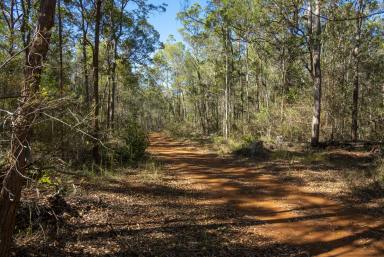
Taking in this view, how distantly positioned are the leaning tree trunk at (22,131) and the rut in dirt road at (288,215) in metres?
3.74

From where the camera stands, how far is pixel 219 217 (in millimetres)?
7559

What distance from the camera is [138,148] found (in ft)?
47.4

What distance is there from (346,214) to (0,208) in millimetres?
6873

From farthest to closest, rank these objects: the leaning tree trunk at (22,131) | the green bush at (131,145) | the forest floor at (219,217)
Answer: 1. the green bush at (131,145)
2. the forest floor at (219,217)
3. the leaning tree trunk at (22,131)

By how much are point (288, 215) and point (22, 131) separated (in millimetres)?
6066

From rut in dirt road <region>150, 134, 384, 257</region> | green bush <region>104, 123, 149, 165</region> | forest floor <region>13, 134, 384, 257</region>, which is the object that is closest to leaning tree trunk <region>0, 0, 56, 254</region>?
forest floor <region>13, 134, 384, 257</region>

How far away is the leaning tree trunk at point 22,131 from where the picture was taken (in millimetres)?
3354

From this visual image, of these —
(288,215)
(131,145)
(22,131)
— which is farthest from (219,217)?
(131,145)

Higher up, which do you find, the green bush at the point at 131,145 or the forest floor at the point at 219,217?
the green bush at the point at 131,145

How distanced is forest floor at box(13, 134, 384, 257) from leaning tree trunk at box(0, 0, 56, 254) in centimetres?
53

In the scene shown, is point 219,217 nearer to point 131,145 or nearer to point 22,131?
point 22,131

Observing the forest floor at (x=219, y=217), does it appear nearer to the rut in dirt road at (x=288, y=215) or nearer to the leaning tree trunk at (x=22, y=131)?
the rut in dirt road at (x=288, y=215)

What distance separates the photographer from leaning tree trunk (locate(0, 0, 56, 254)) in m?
3.35

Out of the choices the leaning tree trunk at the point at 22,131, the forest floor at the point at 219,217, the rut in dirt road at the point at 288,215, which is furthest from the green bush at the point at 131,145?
the leaning tree trunk at the point at 22,131
